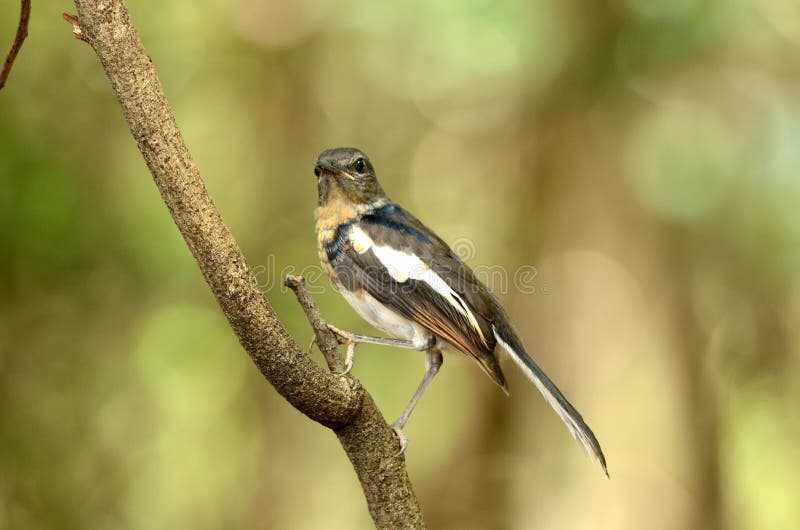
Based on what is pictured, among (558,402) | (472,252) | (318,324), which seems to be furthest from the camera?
(472,252)

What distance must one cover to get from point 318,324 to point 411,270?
0.96 m

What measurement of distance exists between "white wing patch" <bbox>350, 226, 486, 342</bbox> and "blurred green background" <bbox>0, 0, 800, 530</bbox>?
2.44 m

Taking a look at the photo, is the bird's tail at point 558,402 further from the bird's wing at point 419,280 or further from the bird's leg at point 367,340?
the bird's leg at point 367,340

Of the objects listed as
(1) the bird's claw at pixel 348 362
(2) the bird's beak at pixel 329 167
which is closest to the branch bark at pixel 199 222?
(1) the bird's claw at pixel 348 362

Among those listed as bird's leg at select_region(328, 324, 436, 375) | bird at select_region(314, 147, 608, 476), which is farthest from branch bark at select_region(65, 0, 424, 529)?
bird at select_region(314, 147, 608, 476)

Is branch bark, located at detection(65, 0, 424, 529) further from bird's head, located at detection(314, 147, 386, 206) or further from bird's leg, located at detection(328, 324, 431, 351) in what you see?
bird's head, located at detection(314, 147, 386, 206)

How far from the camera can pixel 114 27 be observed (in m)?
2.28

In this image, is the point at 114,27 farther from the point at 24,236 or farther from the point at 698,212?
the point at 698,212

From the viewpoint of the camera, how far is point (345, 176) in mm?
4078

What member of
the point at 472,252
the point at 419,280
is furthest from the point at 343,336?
the point at 472,252

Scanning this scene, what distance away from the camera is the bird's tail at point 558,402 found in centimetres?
333

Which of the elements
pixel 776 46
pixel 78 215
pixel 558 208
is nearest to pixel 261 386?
pixel 78 215

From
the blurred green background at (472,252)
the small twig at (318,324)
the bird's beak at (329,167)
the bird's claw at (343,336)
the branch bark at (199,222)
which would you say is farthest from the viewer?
the blurred green background at (472,252)

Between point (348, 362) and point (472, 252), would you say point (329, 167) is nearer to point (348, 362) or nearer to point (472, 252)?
point (348, 362)
